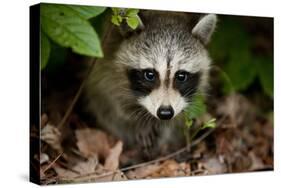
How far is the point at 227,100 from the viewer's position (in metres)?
4.45

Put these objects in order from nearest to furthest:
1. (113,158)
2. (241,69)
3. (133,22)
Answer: (133,22)
(113,158)
(241,69)

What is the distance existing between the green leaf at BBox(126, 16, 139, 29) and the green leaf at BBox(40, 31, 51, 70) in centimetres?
54

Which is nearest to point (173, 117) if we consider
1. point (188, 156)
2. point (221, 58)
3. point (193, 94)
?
point (193, 94)

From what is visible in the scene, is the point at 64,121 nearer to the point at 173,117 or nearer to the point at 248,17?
the point at 173,117

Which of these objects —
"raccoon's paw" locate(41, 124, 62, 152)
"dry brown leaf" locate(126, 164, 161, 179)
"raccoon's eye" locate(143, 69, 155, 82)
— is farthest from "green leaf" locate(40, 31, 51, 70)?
"dry brown leaf" locate(126, 164, 161, 179)

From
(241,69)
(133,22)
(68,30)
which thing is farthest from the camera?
(241,69)

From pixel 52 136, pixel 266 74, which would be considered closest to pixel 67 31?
pixel 52 136

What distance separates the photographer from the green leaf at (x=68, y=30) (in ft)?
11.3

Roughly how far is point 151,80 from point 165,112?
0.82 ft

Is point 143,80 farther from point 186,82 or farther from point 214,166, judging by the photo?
point 214,166

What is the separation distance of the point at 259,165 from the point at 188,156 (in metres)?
0.63

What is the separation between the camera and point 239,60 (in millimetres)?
4422

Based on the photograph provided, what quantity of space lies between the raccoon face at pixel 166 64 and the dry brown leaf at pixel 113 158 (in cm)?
39

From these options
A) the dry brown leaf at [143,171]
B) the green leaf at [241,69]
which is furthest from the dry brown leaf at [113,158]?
the green leaf at [241,69]
